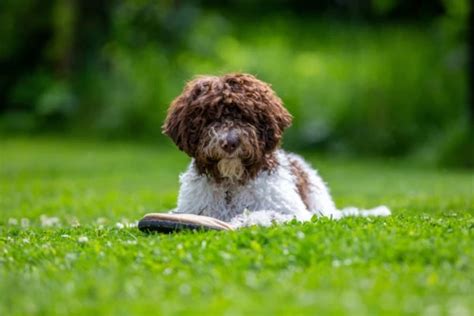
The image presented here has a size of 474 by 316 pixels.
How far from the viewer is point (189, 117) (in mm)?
9820

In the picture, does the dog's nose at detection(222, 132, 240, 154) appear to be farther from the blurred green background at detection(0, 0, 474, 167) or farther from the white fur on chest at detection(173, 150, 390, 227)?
the blurred green background at detection(0, 0, 474, 167)

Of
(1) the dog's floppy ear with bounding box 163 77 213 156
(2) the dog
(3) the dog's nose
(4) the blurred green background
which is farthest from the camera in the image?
(4) the blurred green background

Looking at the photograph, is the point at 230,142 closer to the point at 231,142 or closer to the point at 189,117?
the point at 231,142

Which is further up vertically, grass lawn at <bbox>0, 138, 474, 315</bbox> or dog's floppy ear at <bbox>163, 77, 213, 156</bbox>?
dog's floppy ear at <bbox>163, 77, 213, 156</bbox>

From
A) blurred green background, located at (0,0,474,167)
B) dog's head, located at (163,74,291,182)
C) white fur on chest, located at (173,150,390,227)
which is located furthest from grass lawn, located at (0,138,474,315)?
blurred green background, located at (0,0,474,167)

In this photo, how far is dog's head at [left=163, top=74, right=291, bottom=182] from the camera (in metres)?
9.55

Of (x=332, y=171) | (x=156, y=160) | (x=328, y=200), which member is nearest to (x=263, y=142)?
(x=328, y=200)

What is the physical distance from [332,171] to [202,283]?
1557cm

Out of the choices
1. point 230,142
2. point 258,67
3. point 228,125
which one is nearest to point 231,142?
point 230,142

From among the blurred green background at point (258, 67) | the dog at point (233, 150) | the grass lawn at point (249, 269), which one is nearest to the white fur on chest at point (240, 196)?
the dog at point (233, 150)

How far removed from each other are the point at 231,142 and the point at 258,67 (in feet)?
66.7

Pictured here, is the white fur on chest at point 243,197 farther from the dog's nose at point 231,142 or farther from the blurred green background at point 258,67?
the blurred green background at point 258,67

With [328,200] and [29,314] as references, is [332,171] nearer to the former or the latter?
[328,200]

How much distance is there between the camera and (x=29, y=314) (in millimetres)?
6348
